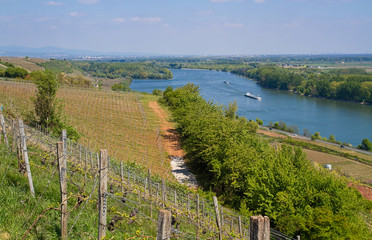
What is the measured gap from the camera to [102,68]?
144m

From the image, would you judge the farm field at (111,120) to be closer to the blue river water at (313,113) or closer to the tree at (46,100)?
the tree at (46,100)

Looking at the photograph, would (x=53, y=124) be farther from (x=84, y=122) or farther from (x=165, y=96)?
(x=165, y=96)

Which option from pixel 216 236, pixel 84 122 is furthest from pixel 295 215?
pixel 84 122

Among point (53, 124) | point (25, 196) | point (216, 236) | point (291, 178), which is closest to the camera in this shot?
point (25, 196)

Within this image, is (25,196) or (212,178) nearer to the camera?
(25,196)

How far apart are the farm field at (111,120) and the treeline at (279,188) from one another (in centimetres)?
312

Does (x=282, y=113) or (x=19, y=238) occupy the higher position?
(x=19, y=238)

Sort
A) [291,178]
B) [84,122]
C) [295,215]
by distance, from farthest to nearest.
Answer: [84,122] → [291,178] → [295,215]

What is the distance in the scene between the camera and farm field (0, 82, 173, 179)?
750 inches

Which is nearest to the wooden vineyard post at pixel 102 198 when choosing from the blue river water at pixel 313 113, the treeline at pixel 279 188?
the treeline at pixel 279 188

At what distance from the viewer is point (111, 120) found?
2788 cm

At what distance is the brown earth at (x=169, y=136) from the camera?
22423 mm

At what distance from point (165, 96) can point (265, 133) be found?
577 inches

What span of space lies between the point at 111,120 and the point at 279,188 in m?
18.5
